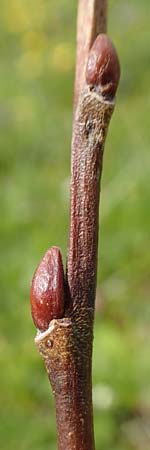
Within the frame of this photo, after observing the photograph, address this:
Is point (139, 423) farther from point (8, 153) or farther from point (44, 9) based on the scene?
point (44, 9)

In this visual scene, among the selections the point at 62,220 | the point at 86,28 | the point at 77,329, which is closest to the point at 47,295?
the point at 77,329

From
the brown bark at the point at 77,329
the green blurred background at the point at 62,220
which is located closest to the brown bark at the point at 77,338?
the brown bark at the point at 77,329

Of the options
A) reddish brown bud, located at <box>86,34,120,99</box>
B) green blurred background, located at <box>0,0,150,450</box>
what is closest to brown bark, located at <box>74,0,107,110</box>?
reddish brown bud, located at <box>86,34,120,99</box>

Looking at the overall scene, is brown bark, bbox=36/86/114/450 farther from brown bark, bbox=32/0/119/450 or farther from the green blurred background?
the green blurred background

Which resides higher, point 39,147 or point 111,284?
point 39,147

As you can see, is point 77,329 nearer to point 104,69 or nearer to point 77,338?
point 77,338

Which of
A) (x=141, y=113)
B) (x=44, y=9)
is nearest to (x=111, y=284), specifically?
(x=141, y=113)

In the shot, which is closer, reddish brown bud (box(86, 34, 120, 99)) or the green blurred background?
reddish brown bud (box(86, 34, 120, 99))
